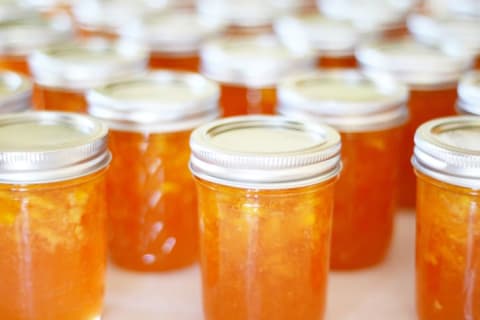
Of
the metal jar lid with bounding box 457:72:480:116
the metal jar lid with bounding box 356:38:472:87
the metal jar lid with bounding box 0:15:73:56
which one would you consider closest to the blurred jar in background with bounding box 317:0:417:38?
the metal jar lid with bounding box 356:38:472:87

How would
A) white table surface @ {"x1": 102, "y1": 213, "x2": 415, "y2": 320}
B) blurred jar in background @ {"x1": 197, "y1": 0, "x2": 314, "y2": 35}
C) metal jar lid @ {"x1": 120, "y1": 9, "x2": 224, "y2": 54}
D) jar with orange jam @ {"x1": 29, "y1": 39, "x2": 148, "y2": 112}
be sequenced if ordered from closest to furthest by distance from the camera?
1. white table surface @ {"x1": 102, "y1": 213, "x2": 415, "y2": 320}
2. jar with orange jam @ {"x1": 29, "y1": 39, "x2": 148, "y2": 112}
3. metal jar lid @ {"x1": 120, "y1": 9, "x2": 224, "y2": 54}
4. blurred jar in background @ {"x1": 197, "y1": 0, "x2": 314, "y2": 35}

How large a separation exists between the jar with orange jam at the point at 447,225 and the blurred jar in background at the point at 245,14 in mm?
783

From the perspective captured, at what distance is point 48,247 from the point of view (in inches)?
32.9

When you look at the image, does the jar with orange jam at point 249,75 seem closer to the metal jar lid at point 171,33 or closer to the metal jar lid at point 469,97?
the metal jar lid at point 171,33

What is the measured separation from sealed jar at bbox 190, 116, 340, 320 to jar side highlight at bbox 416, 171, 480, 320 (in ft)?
0.38

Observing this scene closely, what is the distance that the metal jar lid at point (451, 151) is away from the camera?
2.64ft

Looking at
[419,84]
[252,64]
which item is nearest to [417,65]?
[419,84]

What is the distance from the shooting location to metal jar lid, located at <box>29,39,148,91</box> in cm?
117

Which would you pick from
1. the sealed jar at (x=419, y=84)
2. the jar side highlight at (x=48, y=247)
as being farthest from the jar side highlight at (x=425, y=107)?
the jar side highlight at (x=48, y=247)

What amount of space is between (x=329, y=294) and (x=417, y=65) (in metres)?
0.42

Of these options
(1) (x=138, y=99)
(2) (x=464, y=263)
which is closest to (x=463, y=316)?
(2) (x=464, y=263)

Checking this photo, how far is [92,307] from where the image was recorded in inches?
35.5

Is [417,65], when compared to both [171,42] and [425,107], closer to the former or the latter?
[425,107]

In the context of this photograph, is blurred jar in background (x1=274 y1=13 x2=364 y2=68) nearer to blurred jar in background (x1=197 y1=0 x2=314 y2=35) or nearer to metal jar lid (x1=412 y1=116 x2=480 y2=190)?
blurred jar in background (x1=197 y1=0 x2=314 y2=35)
